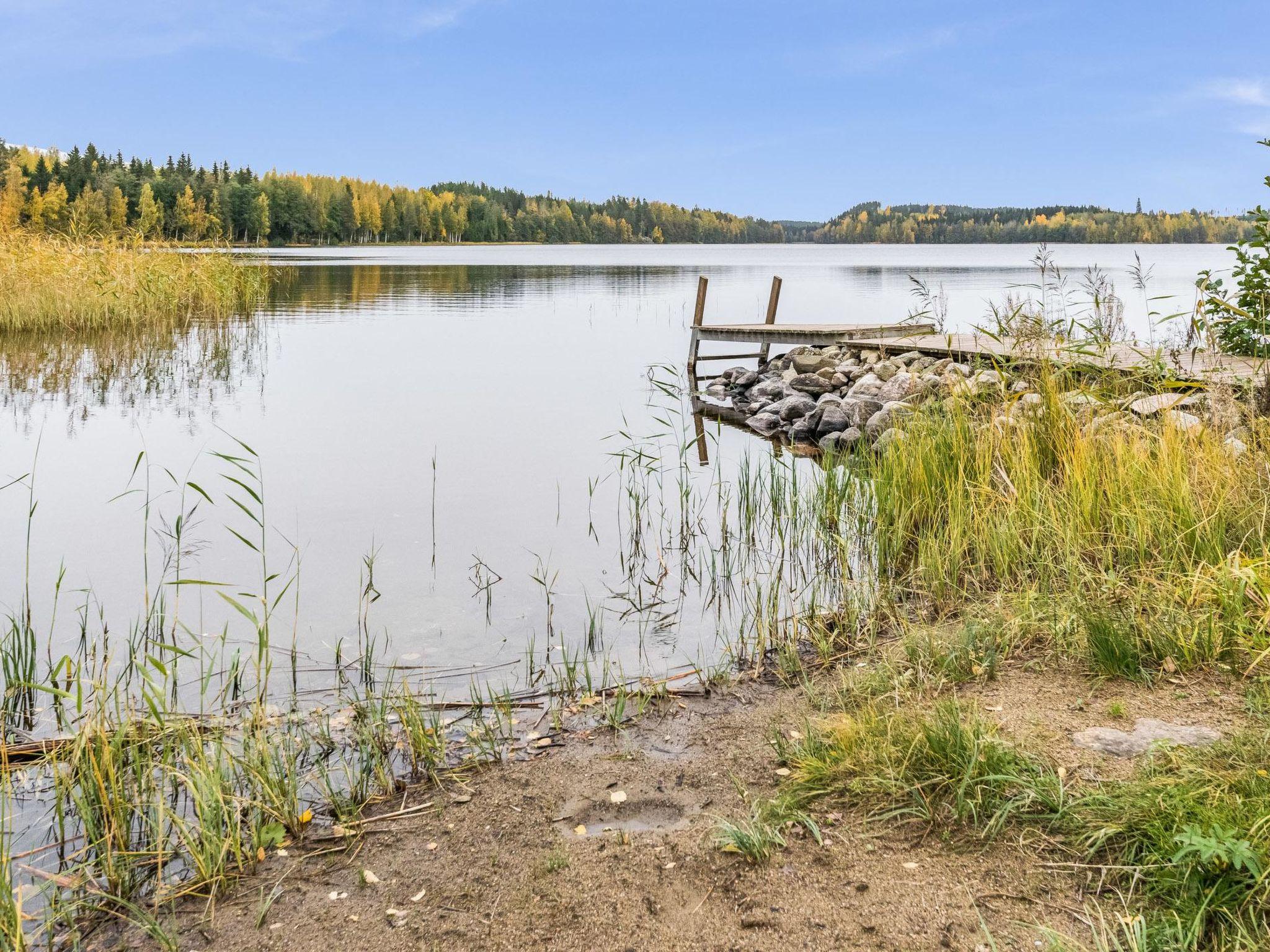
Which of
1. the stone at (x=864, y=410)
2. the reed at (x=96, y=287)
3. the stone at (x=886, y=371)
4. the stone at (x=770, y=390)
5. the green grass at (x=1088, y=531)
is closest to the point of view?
the green grass at (x=1088, y=531)

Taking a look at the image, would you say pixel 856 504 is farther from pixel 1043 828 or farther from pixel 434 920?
pixel 434 920

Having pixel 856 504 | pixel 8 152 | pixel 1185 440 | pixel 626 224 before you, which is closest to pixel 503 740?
pixel 856 504

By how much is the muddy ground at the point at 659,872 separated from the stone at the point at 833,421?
303 inches

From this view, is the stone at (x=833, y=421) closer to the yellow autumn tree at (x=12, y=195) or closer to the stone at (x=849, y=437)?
the stone at (x=849, y=437)

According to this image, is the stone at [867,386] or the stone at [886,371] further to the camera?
the stone at [886,371]

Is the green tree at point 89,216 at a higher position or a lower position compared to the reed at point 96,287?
higher

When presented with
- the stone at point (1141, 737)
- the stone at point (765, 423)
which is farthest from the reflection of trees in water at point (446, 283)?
the stone at point (1141, 737)

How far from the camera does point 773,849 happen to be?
2723mm

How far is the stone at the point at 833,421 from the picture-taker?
1114 cm

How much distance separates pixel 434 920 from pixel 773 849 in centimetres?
95

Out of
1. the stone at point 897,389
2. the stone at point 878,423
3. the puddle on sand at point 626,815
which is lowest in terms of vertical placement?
the puddle on sand at point 626,815

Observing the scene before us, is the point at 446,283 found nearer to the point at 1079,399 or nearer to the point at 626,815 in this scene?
the point at 1079,399

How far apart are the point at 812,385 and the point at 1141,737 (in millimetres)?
10743

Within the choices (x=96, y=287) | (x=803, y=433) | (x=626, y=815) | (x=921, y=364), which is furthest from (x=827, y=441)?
(x=96, y=287)
